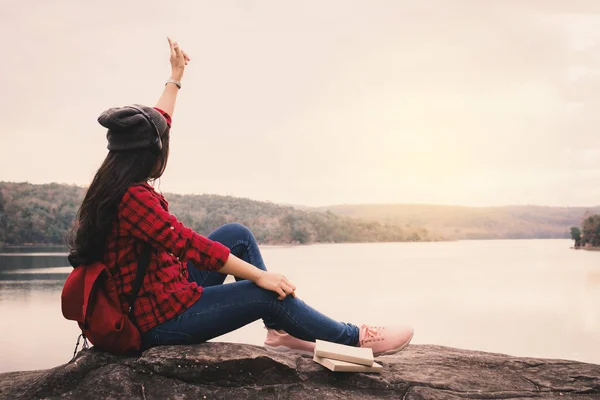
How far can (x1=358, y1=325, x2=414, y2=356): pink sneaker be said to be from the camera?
2883 millimetres

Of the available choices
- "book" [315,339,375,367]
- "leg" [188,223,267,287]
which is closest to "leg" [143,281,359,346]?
"book" [315,339,375,367]

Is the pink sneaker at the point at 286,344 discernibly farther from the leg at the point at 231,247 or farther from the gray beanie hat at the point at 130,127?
the gray beanie hat at the point at 130,127

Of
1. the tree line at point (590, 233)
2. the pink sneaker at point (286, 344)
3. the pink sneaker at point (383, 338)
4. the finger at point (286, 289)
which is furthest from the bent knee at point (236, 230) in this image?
the tree line at point (590, 233)

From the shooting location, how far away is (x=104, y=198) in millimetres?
2338

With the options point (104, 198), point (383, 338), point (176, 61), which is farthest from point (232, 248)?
point (176, 61)

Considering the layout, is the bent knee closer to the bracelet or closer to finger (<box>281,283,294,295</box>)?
finger (<box>281,283,294,295</box>)

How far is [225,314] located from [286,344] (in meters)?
0.52

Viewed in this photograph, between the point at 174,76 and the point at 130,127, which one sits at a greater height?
the point at 174,76

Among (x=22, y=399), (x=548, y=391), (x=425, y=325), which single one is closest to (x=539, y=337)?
(x=425, y=325)

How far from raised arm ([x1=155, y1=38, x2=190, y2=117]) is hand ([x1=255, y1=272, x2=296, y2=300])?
3.42ft

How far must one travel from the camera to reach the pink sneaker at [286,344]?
290 centimetres

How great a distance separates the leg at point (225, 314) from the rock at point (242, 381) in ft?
0.23

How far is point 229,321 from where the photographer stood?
257 centimetres

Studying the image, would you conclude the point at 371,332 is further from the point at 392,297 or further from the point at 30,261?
the point at 30,261
